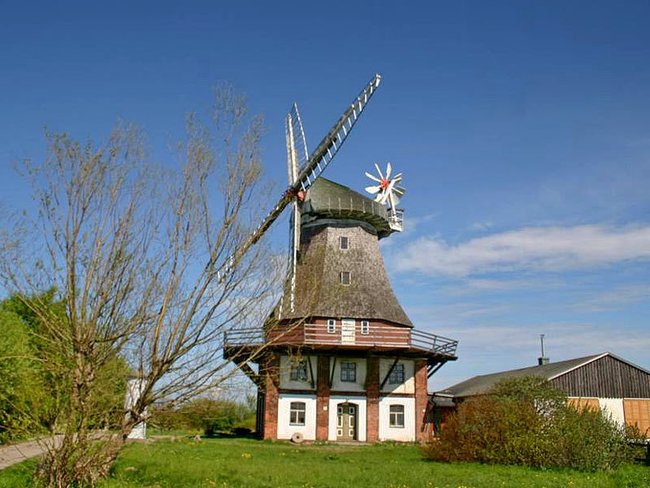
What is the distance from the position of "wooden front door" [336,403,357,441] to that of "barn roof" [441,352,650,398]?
670 cm

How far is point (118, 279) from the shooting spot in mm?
11070

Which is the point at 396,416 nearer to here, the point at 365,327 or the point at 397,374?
the point at 397,374

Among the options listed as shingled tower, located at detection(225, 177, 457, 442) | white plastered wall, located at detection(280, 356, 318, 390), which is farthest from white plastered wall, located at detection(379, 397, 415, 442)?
white plastered wall, located at detection(280, 356, 318, 390)

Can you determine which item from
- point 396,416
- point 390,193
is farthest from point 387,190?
point 396,416

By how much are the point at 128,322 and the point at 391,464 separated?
9880mm

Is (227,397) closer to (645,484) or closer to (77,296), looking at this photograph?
(77,296)

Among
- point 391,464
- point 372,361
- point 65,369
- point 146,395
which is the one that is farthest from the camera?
point 372,361

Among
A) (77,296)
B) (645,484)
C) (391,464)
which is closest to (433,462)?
(391,464)

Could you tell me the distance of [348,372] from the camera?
29.5 m

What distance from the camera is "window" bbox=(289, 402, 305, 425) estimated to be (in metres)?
28.5

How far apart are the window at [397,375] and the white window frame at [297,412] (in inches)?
172

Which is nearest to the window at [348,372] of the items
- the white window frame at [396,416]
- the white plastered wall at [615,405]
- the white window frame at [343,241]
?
the white window frame at [396,416]

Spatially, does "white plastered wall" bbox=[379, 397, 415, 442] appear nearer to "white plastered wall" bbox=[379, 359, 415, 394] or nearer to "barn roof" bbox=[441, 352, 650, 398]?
"white plastered wall" bbox=[379, 359, 415, 394]

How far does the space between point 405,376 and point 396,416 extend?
199 centimetres
